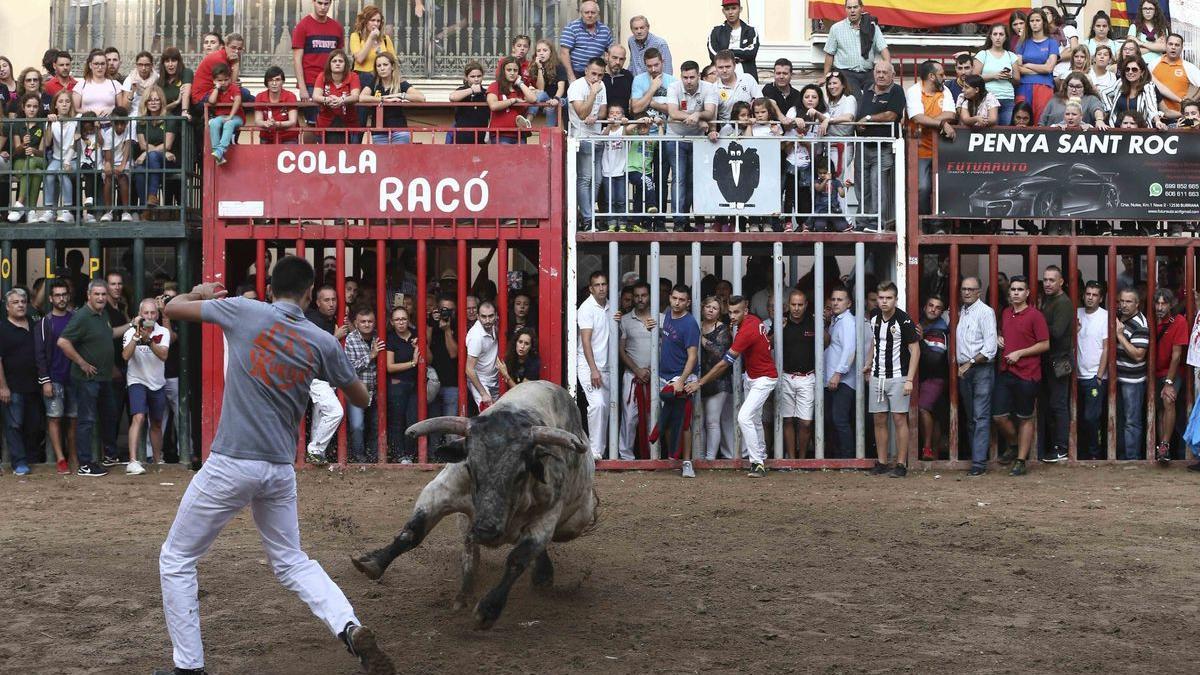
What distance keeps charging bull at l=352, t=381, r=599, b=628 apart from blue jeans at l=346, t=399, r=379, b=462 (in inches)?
241

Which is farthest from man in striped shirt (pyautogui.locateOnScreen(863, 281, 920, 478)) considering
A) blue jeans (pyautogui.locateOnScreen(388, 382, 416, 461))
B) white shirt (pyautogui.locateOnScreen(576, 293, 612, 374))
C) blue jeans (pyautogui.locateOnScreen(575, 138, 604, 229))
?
blue jeans (pyautogui.locateOnScreen(388, 382, 416, 461))

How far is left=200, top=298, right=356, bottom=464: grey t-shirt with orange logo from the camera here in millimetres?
6535

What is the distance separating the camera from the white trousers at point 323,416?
14.1 metres

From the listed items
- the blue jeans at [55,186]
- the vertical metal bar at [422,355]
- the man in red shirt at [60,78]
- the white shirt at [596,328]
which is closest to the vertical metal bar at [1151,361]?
the white shirt at [596,328]

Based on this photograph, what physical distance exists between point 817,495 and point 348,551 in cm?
463

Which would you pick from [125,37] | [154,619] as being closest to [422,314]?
[154,619]

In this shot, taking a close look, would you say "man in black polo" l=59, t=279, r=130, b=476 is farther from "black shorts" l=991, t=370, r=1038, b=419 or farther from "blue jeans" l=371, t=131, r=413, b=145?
"black shorts" l=991, t=370, r=1038, b=419

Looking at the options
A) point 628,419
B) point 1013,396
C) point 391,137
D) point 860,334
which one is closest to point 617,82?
point 391,137

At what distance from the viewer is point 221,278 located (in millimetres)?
14500

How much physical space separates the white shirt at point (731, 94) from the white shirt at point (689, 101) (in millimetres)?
118

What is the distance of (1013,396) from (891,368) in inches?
51.3

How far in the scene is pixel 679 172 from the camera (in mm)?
14523

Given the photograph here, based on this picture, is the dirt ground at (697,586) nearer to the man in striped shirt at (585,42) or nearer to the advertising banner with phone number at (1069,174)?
the advertising banner with phone number at (1069,174)

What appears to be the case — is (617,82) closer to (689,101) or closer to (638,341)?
(689,101)
